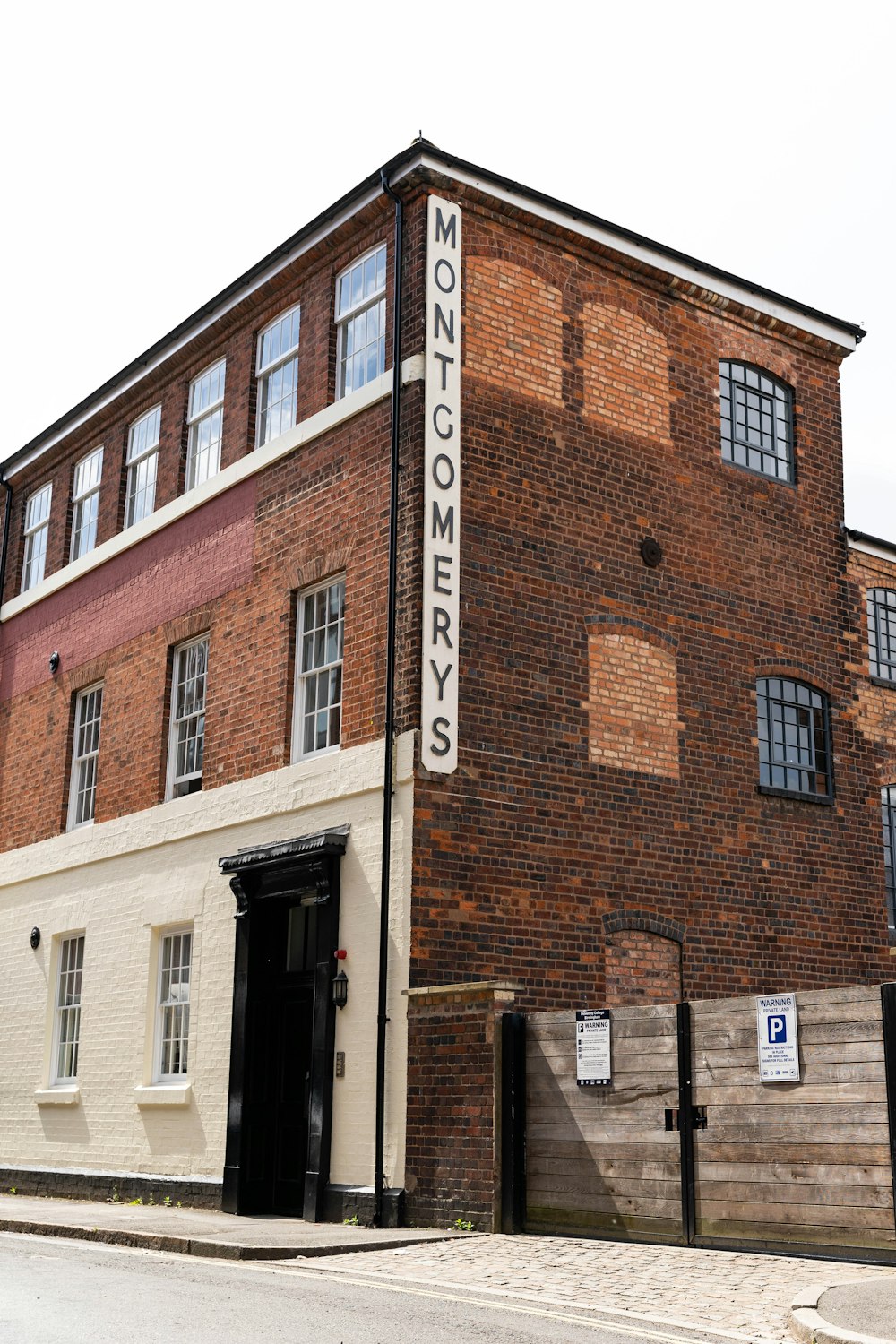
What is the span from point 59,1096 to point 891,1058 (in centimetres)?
1217

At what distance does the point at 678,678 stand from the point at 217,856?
5.38m

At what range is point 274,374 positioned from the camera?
1828 centimetres

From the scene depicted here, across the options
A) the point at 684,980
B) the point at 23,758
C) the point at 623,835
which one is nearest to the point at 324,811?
the point at 623,835

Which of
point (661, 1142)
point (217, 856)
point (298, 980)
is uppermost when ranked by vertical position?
point (217, 856)

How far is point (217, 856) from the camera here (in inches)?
671

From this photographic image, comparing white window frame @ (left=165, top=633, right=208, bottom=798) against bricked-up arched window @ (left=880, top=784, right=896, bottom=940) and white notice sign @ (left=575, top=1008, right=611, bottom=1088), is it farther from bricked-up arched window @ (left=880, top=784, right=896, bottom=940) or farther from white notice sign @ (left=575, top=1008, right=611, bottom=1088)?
bricked-up arched window @ (left=880, top=784, right=896, bottom=940)

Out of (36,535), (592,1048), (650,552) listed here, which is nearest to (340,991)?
(592,1048)

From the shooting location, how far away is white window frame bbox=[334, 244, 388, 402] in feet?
53.4

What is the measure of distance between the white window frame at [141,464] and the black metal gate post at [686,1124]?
1138 centimetres

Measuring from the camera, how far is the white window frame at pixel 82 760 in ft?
68.2

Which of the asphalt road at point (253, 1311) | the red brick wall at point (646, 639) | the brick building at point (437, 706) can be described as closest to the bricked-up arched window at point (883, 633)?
the brick building at point (437, 706)

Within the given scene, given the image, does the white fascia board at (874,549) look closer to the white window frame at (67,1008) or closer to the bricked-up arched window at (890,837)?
the bricked-up arched window at (890,837)

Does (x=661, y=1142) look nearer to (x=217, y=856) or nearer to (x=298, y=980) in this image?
(x=298, y=980)

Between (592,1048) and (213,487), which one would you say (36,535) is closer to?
(213,487)
